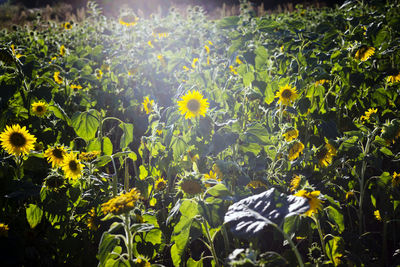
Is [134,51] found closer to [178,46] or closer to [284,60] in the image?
[178,46]

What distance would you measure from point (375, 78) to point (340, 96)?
0.77 feet

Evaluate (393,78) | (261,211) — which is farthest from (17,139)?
(393,78)

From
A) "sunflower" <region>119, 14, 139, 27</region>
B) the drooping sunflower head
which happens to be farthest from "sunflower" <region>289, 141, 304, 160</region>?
"sunflower" <region>119, 14, 139, 27</region>

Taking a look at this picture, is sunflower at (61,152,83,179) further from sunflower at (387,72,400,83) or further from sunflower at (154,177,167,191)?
sunflower at (387,72,400,83)

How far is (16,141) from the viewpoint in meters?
1.56

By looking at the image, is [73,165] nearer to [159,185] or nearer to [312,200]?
[159,185]

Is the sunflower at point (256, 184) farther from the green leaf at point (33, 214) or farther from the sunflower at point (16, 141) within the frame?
the sunflower at point (16, 141)

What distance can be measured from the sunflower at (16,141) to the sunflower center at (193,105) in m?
0.77

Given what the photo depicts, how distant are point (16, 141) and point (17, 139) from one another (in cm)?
1

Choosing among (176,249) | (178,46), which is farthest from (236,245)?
(178,46)

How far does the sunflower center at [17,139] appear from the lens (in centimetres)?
155

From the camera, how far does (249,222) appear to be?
0.90 metres

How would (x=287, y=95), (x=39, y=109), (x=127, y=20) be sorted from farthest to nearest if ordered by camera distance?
(x=127, y=20)
(x=39, y=109)
(x=287, y=95)

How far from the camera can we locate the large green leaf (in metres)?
0.86
